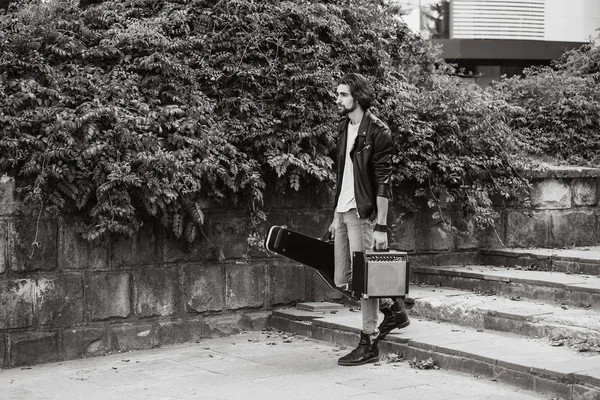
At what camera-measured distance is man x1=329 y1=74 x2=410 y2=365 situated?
6480mm

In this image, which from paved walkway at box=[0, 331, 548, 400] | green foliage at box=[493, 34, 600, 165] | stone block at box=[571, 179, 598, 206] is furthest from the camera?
green foliage at box=[493, 34, 600, 165]

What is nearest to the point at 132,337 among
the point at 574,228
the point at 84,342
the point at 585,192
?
the point at 84,342

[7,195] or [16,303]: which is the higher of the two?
[7,195]

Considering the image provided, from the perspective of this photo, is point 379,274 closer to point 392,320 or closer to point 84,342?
point 392,320

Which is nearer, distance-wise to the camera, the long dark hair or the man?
the man

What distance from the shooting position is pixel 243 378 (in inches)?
247

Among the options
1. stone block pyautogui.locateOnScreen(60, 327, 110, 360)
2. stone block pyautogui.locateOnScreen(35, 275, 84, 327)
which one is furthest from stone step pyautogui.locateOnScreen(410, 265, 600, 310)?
stone block pyautogui.locateOnScreen(35, 275, 84, 327)

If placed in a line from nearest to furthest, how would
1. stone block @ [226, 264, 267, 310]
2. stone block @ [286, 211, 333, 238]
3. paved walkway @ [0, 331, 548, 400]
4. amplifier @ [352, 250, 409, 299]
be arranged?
paved walkway @ [0, 331, 548, 400]
amplifier @ [352, 250, 409, 299]
stone block @ [226, 264, 267, 310]
stone block @ [286, 211, 333, 238]

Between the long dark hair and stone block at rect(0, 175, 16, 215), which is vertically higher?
the long dark hair

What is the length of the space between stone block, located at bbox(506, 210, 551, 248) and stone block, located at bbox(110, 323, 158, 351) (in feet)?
13.9

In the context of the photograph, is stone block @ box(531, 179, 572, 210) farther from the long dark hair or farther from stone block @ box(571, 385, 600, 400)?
stone block @ box(571, 385, 600, 400)

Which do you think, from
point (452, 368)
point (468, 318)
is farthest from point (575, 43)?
point (452, 368)

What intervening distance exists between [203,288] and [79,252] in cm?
124

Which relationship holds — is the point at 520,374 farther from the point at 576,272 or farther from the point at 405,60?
the point at 405,60
